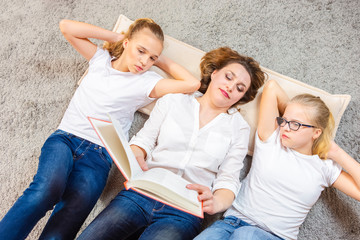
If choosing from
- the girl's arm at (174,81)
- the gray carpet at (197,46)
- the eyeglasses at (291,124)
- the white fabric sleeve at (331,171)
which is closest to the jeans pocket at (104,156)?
the gray carpet at (197,46)

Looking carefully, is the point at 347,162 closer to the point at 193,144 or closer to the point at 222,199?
the point at 222,199

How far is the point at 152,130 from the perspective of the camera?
1.31 metres

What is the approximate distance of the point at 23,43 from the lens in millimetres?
1736

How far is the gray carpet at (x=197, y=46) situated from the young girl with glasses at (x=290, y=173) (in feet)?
0.79

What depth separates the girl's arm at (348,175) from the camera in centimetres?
125

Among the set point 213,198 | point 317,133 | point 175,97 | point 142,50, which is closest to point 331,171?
point 317,133

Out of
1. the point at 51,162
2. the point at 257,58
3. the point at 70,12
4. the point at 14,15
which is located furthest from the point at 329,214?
the point at 14,15

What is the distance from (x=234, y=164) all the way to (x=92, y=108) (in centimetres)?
81

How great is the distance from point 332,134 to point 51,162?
4.79 feet

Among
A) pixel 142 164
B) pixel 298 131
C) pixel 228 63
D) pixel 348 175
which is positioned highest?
pixel 228 63

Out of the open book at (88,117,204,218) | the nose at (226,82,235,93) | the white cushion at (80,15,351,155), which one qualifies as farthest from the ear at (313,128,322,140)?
the open book at (88,117,204,218)

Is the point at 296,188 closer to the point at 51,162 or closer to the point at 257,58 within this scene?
the point at 257,58

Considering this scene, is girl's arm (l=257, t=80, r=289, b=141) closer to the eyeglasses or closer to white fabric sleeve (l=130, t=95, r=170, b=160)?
the eyeglasses

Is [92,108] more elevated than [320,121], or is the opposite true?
[320,121]
